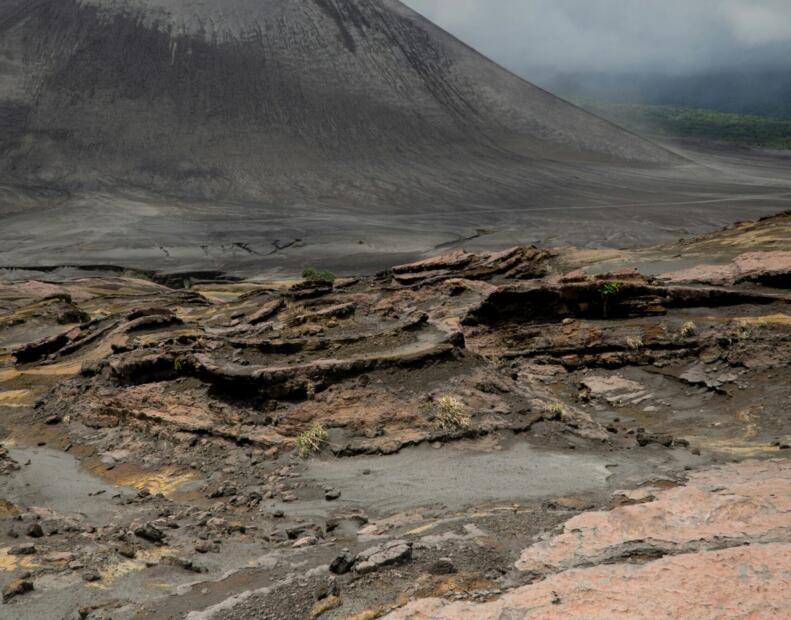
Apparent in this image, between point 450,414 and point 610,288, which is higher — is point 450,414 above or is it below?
below

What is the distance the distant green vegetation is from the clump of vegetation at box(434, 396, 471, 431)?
149m

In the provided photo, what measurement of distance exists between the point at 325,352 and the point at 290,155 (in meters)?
78.5

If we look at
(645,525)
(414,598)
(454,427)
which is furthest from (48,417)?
(645,525)

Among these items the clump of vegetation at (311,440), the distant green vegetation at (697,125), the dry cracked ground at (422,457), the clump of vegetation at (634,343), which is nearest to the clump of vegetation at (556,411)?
the dry cracked ground at (422,457)

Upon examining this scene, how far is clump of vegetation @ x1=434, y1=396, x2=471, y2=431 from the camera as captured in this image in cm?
796

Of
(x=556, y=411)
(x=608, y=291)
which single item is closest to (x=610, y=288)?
(x=608, y=291)

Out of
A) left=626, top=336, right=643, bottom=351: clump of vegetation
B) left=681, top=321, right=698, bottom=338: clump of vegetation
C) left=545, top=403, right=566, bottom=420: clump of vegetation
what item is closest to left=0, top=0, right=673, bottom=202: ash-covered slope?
left=626, top=336, right=643, bottom=351: clump of vegetation

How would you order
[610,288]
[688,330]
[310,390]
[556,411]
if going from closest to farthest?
[556,411] → [310,390] → [688,330] → [610,288]

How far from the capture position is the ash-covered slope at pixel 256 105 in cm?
8088

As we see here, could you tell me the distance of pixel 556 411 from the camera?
839 centimetres

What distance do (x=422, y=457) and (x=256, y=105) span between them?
300 feet

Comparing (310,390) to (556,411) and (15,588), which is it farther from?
(15,588)

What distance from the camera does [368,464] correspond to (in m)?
7.39

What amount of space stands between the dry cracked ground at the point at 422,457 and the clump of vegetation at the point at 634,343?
17mm
